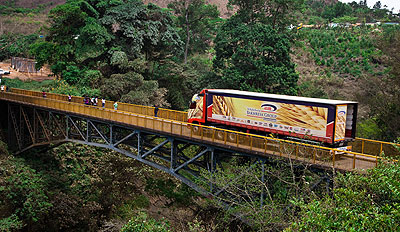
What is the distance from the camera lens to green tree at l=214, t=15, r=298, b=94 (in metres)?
38.6

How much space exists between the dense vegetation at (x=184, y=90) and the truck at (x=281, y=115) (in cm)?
229

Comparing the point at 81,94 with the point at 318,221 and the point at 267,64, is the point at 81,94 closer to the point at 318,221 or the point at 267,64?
the point at 267,64

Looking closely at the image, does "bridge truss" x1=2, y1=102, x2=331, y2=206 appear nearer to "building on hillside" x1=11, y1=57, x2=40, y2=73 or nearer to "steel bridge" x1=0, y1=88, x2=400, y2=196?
"steel bridge" x1=0, y1=88, x2=400, y2=196

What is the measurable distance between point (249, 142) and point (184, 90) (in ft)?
98.5

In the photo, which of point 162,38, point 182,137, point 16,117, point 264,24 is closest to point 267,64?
point 264,24

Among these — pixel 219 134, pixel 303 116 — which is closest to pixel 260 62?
pixel 303 116

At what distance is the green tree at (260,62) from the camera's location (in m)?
38.6

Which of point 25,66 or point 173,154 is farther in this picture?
point 25,66

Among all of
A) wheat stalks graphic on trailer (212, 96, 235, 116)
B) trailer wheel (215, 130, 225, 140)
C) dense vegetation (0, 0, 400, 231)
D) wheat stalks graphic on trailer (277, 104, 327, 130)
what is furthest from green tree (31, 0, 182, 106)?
wheat stalks graphic on trailer (277, 104, 327, 130)

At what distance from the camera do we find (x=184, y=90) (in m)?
47.4

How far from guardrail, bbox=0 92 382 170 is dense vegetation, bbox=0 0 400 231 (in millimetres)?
884

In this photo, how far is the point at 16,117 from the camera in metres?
33.5

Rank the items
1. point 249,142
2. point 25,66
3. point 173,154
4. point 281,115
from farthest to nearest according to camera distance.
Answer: point 25,66 < point 173,154 < point 281,115 < point 249,142

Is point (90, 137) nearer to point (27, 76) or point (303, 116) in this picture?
point (303, 116)
